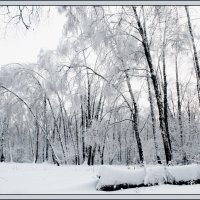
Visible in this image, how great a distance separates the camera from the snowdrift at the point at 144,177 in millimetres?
6117

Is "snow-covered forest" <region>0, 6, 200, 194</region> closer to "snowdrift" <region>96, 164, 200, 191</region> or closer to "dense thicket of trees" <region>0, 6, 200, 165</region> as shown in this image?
"dense thicket of trees" <region>0, 6, 200, 165</region>

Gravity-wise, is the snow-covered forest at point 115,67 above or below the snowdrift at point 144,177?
above

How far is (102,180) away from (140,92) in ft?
30.8

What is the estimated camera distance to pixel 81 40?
397 inches

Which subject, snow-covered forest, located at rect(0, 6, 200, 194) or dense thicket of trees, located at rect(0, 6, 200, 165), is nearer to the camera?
snow-covered forest, located at rect(0, 6, 200, 194)

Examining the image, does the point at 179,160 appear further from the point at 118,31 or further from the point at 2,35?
the point at 2,35

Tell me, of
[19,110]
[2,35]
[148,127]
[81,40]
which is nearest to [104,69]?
[81,40]

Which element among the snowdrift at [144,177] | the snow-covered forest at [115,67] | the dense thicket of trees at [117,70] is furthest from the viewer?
the dense thicket of trees at [117,70]

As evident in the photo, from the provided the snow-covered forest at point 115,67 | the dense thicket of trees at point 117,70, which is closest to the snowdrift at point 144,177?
the dense thicket of trees at point 117,70

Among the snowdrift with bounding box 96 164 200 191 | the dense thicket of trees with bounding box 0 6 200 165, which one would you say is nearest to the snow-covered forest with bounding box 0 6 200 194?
the dense thicket of trees with bounding box 0 6 200 165

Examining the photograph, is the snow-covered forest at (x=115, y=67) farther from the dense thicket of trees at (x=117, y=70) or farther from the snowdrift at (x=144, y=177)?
the snowdrift at (x=144, y=177)

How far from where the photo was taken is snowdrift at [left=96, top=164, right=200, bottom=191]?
6117 mm

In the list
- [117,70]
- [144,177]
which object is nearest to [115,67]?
[117,70]

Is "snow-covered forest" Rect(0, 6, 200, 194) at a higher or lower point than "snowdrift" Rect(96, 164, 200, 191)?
higher
